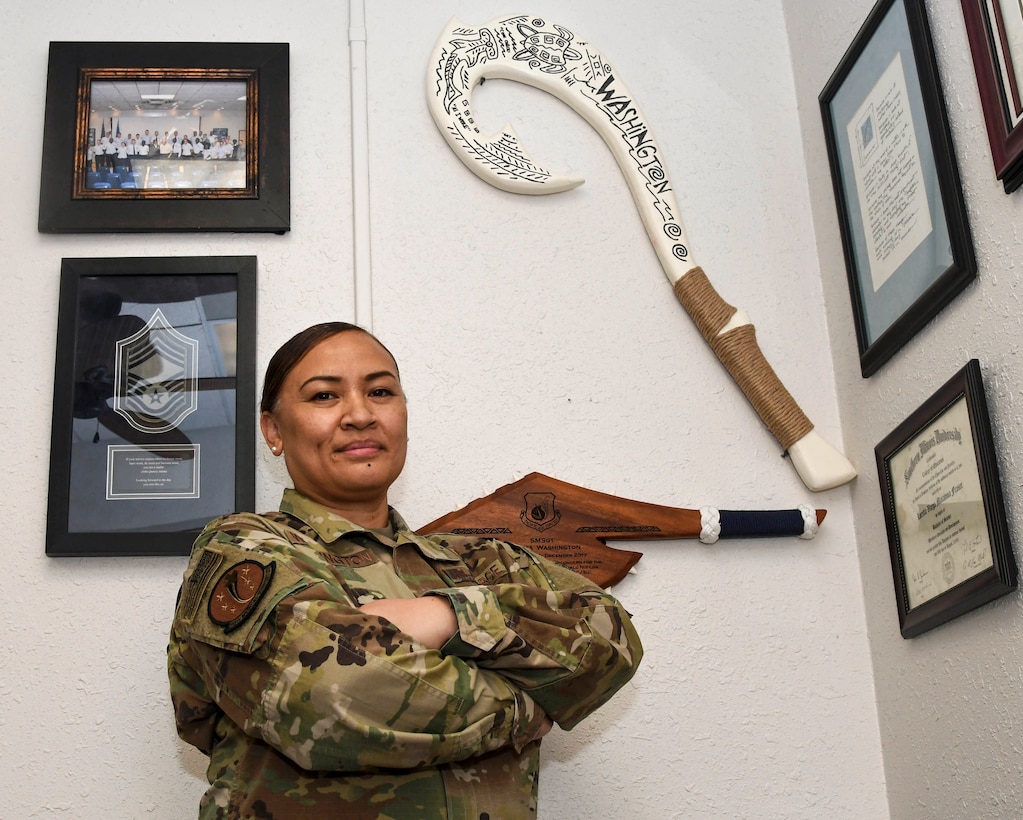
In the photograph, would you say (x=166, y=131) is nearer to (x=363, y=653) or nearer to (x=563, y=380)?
(x=563, y=380)

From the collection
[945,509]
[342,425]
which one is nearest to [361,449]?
[342,425]

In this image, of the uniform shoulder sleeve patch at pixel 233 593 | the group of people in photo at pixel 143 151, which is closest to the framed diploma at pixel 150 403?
the group of people in photo at pixel 143 151

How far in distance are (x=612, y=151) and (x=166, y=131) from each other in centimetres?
85

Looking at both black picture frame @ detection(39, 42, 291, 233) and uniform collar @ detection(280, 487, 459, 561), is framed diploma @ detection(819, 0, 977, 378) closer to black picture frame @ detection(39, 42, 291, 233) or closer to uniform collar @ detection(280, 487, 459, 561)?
uniform collar @ detection(280, 487, 459, 561)

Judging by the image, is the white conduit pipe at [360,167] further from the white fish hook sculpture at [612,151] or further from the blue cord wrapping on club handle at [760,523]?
the blue cord wrapping on club handle at [760,523]

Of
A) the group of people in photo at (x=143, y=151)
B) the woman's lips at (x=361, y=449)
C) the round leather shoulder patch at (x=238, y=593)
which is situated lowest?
the round leather shoulder patch at (x=238, y=593)

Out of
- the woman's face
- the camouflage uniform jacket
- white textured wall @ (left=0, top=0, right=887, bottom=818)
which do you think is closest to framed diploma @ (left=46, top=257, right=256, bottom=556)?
white textured wall @ (left=0, top=0, right=887, bottom=818)

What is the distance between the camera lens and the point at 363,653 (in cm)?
123

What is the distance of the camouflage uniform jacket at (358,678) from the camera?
1.23 meters

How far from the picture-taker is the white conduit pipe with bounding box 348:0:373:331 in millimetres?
2072

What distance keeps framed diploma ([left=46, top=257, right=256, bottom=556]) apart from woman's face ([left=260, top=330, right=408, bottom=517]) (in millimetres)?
291

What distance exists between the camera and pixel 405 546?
1.60 m

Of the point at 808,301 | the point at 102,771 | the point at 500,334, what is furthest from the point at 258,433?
the point at 808,301

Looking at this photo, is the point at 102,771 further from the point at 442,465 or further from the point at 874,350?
the point at 874,350
